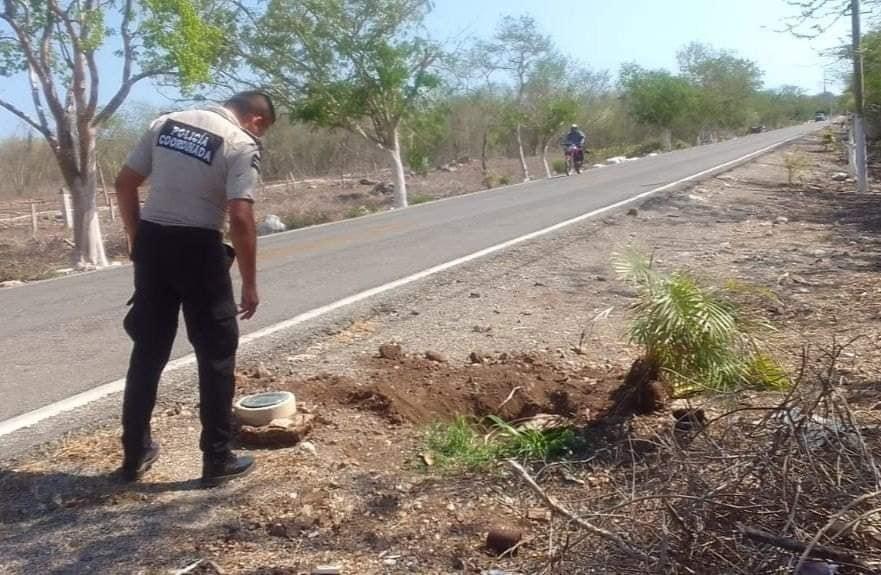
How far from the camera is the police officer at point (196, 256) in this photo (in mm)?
3705

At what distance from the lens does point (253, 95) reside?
12.9 feet

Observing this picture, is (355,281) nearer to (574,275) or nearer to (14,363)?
(574,275)

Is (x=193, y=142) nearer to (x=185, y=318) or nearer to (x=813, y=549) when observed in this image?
(x=185, y=318)

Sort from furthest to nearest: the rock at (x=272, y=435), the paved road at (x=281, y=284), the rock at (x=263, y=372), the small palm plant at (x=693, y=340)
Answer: the paved road at (x=281, y=284)
the rock at (x=263, y=372)
the small palm plant at (x=693, y=340)
the rock at (x=272, y=435)

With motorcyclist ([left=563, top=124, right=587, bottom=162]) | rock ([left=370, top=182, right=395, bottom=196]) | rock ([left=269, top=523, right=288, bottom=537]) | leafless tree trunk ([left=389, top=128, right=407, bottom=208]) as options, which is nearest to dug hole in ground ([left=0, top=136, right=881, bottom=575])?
rock ([left=269, top=523, right=288, bottom=537])

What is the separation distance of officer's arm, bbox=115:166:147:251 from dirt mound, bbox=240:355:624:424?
1.44 m

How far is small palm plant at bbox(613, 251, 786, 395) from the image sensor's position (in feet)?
14.4

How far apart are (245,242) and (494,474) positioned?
1.38m

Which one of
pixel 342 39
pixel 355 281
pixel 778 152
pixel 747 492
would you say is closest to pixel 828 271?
pixel 355 281

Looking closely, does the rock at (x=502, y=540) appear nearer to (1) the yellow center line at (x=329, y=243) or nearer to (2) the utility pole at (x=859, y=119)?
(1) the yellow center line at (x=329, y=243)

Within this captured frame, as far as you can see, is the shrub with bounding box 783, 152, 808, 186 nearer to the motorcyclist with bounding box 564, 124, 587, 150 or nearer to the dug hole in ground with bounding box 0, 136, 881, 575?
the motorcyclist with bounding box 564, 124, 587, 150

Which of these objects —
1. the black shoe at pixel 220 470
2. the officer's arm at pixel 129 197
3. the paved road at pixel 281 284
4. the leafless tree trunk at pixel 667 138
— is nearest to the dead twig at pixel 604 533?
the black shoe at pixel 220 470

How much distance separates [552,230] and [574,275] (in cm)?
361

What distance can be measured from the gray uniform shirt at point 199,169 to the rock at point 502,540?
1623 mm
